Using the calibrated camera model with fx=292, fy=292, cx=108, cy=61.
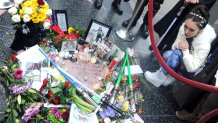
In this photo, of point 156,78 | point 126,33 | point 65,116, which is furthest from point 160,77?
point 65,116

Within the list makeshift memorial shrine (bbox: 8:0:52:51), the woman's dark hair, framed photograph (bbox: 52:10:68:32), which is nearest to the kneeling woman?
the woman's dark hair

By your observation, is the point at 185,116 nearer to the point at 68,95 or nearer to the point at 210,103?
the point at 210,103

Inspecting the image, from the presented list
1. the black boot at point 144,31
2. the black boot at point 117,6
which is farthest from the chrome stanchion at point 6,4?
the black boot at point 144,31

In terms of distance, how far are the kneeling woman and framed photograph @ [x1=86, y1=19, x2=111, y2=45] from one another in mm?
575

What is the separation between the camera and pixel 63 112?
6.44 ft

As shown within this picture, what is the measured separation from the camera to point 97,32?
97.0 inches

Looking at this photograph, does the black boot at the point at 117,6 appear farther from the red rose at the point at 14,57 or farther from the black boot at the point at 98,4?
the red rose at the point at 14,57

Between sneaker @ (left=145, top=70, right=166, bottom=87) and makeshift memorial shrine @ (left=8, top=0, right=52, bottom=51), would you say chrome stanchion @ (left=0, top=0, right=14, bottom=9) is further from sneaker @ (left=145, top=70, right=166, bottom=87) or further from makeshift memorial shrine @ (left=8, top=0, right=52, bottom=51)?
sneaker @ (left=145, top=70, right=166, bottom=87)

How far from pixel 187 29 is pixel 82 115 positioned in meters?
1.04

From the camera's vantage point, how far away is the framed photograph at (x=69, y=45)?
7.73ft

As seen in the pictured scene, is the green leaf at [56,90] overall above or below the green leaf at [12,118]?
above

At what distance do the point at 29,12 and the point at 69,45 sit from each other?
0.52 metres

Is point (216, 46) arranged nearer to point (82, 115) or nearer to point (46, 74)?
point (82, 115)

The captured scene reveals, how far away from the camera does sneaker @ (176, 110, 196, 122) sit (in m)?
2.34
